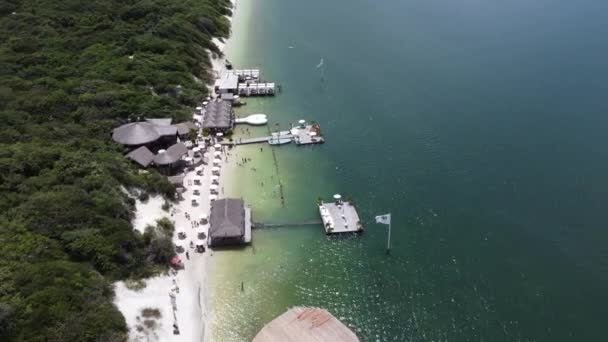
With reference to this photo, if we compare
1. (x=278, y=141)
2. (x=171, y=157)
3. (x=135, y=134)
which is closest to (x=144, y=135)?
(x=135, y=134)

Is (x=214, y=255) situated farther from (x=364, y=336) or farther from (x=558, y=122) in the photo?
(x=558, y=122)

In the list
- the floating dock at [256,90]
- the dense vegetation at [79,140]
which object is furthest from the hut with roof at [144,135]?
the floating dock at [256,90]

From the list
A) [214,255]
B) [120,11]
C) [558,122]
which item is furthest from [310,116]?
[120,11]

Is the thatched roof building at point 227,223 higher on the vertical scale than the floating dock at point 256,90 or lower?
lower

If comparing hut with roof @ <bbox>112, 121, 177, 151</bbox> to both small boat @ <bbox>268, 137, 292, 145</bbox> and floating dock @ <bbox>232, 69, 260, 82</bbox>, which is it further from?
floating dock @ <bbox>232, 69, 260, 82</bbox>

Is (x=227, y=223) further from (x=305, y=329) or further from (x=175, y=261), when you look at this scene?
(x=305, y=329)

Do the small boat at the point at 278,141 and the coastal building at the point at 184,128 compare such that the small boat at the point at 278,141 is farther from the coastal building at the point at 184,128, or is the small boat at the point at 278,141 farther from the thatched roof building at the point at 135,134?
the thatched roof building at the point at 135,134
